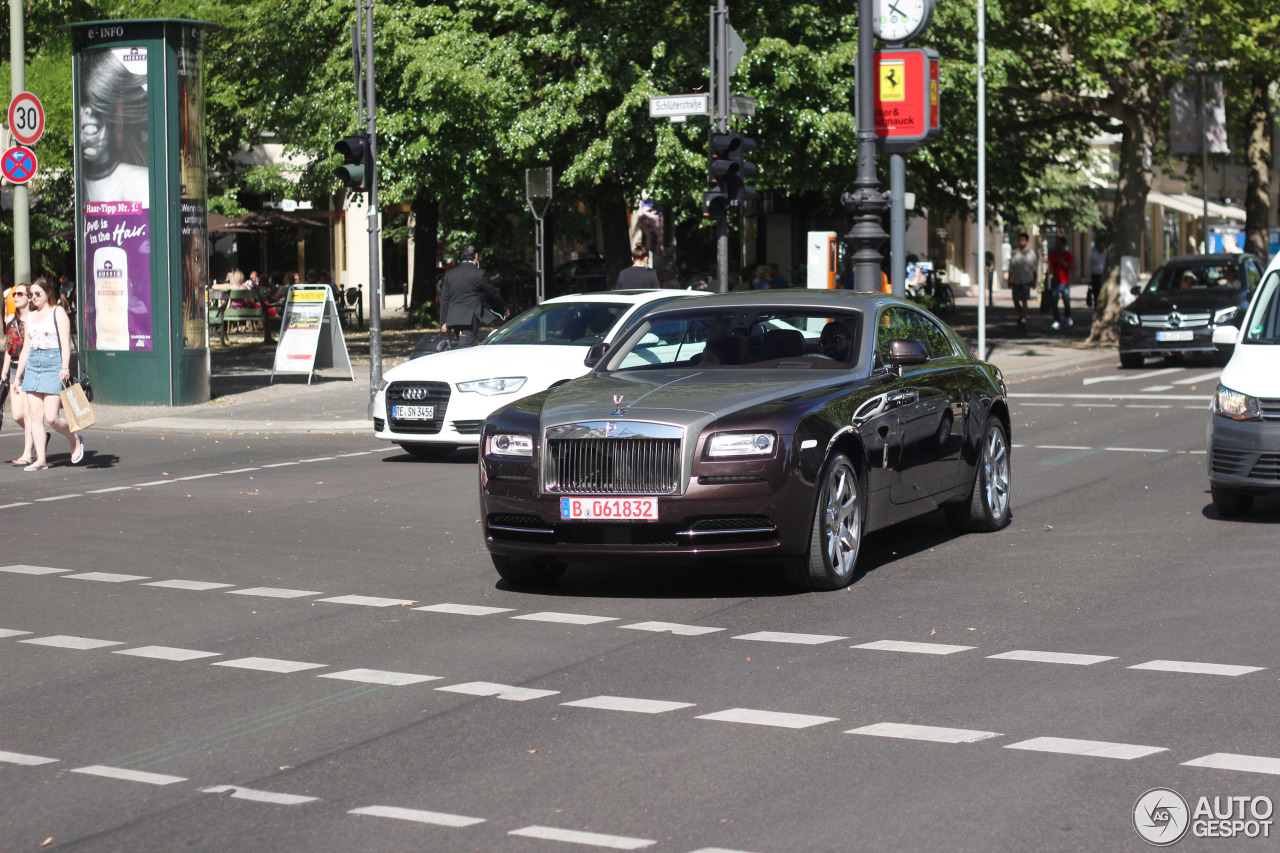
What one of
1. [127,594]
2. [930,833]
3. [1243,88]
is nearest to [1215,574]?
[930,833]

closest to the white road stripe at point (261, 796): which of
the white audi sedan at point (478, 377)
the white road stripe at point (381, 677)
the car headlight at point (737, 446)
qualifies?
the white road stripe at point (381, 677)

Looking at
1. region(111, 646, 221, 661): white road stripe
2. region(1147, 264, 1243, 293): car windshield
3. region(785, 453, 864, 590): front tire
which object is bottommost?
region(111, 646, 221, 661): white road stripe

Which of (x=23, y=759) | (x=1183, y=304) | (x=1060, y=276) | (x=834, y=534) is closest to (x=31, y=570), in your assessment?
(x=23, y=759)

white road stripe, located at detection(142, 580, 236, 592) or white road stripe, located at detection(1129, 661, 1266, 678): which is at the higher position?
white road stripe, located at detection(1129, 661, 1266, 678)

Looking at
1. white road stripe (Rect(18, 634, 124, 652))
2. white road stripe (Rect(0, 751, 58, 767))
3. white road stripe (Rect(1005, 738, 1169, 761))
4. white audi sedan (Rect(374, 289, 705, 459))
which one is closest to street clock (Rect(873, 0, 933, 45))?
white audi sedan (Rect(374, 289, 705, 459))

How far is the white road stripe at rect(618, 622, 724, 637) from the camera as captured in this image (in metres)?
7.92

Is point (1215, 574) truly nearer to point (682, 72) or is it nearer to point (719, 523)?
point (719, 523)

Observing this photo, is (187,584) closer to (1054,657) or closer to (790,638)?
(790,638)

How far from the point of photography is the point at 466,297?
2073 cm

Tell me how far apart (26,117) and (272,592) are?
1599 cm

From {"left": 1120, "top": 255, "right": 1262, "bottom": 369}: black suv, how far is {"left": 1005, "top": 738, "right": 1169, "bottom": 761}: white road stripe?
21536 millimetres

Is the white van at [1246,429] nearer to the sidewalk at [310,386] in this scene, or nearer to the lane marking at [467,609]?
the lane marking at [467,609]

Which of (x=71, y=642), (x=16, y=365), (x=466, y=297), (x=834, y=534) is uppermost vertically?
(x=466, y=297)

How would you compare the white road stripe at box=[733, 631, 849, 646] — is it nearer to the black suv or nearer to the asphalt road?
the asphalt road
